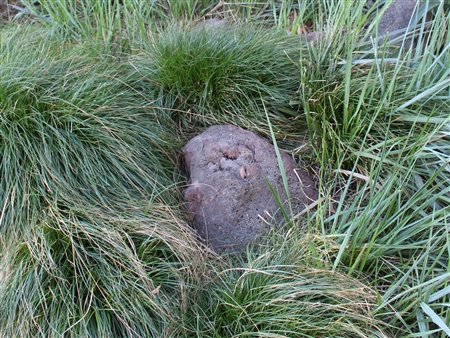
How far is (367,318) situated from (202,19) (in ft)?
8.41

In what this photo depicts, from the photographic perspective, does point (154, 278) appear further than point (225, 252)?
No

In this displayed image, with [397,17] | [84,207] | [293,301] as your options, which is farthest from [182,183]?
[397,17]

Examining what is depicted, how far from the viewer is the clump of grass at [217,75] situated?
320 cm

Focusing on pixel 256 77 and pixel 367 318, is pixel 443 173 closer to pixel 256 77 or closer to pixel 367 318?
pixel 367 318

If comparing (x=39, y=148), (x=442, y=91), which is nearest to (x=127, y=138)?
(x=39, y=148)

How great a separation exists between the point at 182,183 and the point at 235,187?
0.32 meters

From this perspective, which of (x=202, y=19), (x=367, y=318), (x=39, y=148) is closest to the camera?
(x=367, y=318)

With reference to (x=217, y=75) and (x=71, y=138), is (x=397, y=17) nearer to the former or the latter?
(x=217, y=75)

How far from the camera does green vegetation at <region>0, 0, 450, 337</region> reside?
2318 mm

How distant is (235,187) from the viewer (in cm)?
288

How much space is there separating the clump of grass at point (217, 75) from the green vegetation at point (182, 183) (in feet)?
0.04

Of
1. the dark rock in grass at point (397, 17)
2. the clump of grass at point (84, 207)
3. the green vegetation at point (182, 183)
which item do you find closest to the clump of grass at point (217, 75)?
the green vegetation at point (182, 183)

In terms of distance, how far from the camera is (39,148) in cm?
274

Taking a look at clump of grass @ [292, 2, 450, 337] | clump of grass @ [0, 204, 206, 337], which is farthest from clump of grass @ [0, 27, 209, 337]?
clump of grass @ [292, 2, 450, 337]
